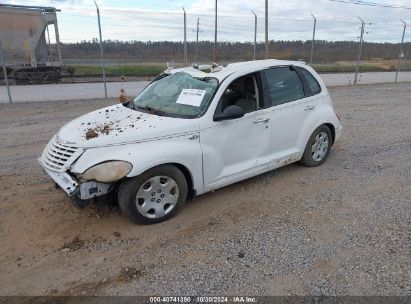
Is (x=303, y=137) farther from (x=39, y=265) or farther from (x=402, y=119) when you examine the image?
(x=402, y=119)

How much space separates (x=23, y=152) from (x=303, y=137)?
4.76 meters

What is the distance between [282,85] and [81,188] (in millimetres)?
3011

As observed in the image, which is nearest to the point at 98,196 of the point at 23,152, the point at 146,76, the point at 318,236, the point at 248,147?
the point at 248,147

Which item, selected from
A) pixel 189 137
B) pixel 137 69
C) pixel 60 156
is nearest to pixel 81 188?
pixel 60 156

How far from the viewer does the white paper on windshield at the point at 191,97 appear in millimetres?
4223

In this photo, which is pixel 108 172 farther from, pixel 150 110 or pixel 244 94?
pixel 244 94

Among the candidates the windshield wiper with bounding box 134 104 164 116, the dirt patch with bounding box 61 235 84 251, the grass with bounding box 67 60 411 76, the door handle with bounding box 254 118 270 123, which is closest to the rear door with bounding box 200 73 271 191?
the door handle with bounding box 254 118 270 123

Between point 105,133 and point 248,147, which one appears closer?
point 105,133

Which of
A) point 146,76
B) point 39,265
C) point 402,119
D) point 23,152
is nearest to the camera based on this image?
point 39,265

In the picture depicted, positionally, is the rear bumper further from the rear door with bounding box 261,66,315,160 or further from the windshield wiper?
the rear door with bounding box 261,66,315,160

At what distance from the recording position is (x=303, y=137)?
518cm

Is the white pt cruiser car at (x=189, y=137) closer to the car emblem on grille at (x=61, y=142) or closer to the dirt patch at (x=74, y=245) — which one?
the car emblem on grille at (x=61, y=142)

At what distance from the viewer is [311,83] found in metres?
5.39

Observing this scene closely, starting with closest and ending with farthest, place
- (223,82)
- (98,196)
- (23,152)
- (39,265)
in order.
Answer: (39,265) → (98,196) → (223,82) → (23,152)
